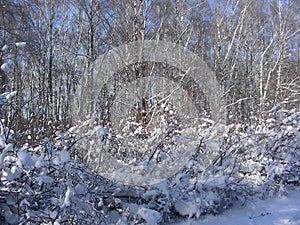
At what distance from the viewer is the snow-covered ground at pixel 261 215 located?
373cm

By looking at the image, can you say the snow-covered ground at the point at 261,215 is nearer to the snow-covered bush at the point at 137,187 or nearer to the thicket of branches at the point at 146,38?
the snow-covered bush at the point at 137,187

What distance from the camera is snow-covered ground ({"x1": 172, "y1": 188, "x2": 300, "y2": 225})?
3734 mm

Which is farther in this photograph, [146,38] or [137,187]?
[146,38]

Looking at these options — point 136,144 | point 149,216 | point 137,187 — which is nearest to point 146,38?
point 136,144

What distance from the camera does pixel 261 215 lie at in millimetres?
3975

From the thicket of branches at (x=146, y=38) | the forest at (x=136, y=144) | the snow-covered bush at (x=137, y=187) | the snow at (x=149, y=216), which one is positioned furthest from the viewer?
the thicket of branches at (x=146, y=38)

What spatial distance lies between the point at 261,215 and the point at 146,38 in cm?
627

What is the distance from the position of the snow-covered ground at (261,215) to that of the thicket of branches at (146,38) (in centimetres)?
261

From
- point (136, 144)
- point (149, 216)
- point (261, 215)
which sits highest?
point (136, 144)

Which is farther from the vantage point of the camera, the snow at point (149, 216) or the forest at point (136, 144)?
the snow at point (149, 216)

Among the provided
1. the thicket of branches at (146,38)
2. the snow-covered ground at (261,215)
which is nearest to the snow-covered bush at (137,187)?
the snow-covered ground at (261,215)

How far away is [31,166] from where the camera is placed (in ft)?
8.11

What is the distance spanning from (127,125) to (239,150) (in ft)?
6.87

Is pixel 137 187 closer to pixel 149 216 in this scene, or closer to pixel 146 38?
pixel 149 216
